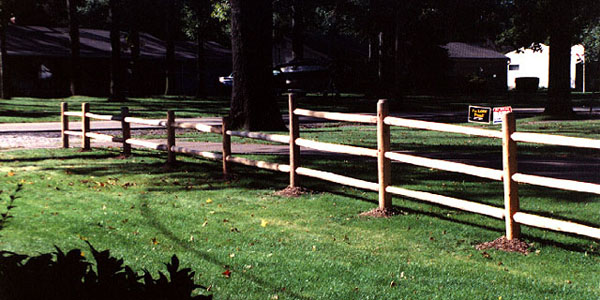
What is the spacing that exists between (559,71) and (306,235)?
847 inches

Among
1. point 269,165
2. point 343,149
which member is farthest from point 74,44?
point 343,149

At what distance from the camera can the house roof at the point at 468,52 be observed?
3105 inches

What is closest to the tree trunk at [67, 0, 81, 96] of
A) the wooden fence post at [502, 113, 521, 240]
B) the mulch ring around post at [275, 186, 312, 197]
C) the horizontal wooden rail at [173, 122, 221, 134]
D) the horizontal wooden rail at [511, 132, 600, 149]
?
the horizontal wooden rail at [173, 122, 221, 134]

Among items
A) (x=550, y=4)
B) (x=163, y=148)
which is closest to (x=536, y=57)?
(x=550, y=4)

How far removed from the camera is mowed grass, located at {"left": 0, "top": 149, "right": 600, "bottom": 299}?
6.71m

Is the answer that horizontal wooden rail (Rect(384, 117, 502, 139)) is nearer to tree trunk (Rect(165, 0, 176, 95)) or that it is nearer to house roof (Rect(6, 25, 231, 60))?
tree trunk (Rect(165, 0, 176, 95))

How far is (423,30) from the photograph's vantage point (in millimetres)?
58406

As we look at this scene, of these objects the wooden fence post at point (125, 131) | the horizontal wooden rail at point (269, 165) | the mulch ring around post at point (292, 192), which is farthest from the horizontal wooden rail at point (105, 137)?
the mulch ring around post at point (292, 192)

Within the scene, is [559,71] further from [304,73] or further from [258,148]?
[304,73]

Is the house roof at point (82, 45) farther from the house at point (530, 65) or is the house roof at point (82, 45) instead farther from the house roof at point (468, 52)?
the house at point (530, 65)

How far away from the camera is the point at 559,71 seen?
2756 centimetres

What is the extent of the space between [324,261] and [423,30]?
52859 millimetres

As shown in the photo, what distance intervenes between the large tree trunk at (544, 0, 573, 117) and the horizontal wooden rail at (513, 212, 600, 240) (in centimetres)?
2073

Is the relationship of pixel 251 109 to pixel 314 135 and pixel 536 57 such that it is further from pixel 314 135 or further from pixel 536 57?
pixel 536 57
